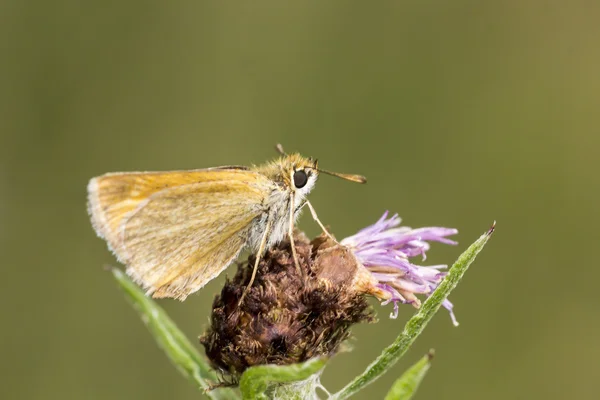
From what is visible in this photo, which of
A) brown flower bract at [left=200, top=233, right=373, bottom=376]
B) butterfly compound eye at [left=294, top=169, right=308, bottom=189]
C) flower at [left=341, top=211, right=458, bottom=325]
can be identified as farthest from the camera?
butterfly compound eye at [left=294, top=169, right=308, bottom=189]

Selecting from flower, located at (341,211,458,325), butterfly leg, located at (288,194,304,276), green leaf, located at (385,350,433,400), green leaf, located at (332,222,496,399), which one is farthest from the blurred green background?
green leaf, located at (385,350,433,400)

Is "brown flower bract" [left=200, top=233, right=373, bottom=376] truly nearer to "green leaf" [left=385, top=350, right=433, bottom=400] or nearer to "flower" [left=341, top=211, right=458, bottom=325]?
"flower" [left=341, top=211, right=458, bottom=325]

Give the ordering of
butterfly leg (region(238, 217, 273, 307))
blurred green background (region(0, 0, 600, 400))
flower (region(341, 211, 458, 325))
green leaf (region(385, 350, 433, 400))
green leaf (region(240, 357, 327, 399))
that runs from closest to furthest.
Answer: green leaf (region(240, 357, 327, 399))
green leaf (region(385, 350, 433, 400))
butterfly leg (region(238, 217, 273, 307))
flower (region(341, 211, 458, 325))
blurred green background (region(0, 0, 600, 400))

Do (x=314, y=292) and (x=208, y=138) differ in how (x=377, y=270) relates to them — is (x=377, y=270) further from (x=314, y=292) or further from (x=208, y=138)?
(x=208, y=138)

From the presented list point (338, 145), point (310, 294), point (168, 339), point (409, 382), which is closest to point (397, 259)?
point (310, 294)

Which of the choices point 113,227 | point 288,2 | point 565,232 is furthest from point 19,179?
point 565,232

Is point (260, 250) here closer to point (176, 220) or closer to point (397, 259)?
point (176, 220)
